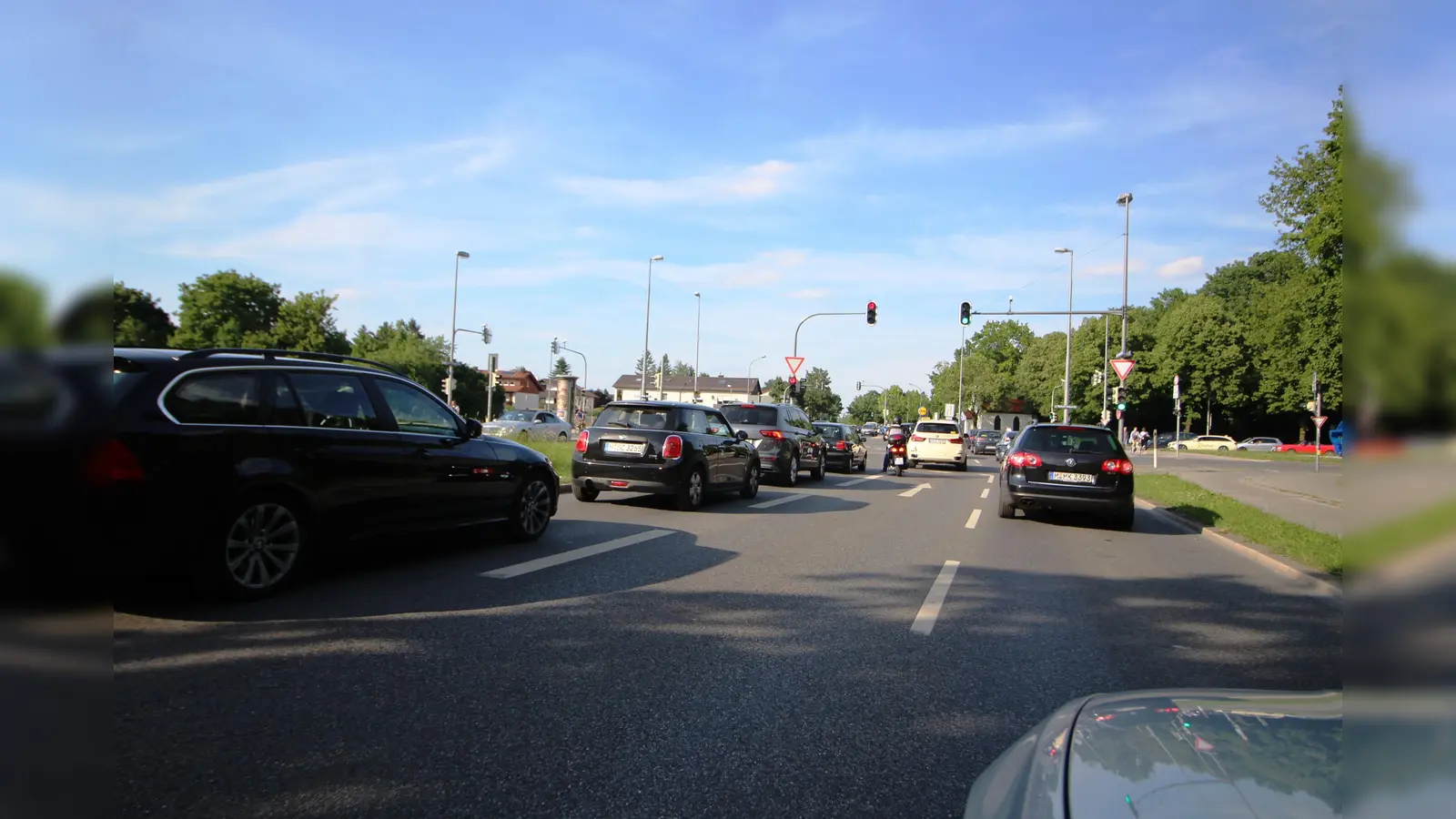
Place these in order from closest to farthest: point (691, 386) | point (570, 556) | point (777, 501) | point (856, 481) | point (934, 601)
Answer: point (934, 601)
point (570, 556)
point (777, 501)
point (856, 481)
point (691, 386)

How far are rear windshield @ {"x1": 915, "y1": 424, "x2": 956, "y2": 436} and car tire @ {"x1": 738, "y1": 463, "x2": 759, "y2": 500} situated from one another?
15802mm

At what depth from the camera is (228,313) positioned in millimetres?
55344

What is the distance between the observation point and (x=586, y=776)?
11.0 feet

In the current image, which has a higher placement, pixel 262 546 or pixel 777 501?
pixel 262 546

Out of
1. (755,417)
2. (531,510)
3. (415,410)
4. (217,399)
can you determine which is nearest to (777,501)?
(755,417)

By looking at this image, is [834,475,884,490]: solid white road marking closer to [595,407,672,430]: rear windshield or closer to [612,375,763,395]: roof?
[595,407,672,430]: rear windshield

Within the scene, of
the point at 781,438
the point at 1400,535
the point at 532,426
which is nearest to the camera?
the point at 1400,535

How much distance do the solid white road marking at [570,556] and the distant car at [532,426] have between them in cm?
2939

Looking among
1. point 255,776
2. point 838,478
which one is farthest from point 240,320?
point 255,776

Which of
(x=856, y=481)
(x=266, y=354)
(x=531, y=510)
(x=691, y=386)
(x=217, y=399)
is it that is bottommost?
(x=856, y=481)

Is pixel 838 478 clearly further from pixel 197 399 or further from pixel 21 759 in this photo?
pixel 21 759

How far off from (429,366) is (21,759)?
76.2 meters

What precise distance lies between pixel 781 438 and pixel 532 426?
1044 inches

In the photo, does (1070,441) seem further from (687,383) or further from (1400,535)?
(687,383)
